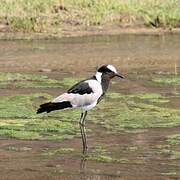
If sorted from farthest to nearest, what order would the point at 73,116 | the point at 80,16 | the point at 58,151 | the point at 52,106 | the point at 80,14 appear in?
1. the point at 80,14
2. the point at 80,16
3. the point at 73,116
4. the point at 52,106
5. the point at 58,151

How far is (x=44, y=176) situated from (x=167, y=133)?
10.1 feet

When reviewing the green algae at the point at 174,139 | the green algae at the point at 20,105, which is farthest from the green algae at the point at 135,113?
the green algae at the point at 20,105

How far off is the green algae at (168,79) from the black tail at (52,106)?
22.4ft

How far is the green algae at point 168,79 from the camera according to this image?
16.9m

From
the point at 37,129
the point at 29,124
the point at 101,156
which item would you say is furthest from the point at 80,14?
the point at 101,156

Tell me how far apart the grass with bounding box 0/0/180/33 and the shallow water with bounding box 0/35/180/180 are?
1735 mm

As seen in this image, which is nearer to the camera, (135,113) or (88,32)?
(135,113)

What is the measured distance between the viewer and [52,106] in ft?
33.4

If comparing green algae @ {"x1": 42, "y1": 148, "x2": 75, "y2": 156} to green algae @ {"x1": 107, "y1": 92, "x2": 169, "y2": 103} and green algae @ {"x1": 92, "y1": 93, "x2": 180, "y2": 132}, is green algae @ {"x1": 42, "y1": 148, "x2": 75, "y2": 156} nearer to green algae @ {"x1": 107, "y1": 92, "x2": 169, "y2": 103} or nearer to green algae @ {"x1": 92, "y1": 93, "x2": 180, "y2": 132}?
green algae @ {"x1": 92, "y1": 93, "x2": 180, "y2": 132}

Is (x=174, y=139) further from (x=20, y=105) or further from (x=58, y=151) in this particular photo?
(x=20, y=105)

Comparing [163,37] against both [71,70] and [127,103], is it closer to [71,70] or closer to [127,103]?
[71,70]

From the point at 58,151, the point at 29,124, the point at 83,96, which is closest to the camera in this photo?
the point at 58,151

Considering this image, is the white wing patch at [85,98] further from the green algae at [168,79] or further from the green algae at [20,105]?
the green algae at [168,79]

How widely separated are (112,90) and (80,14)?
38.8 ft
